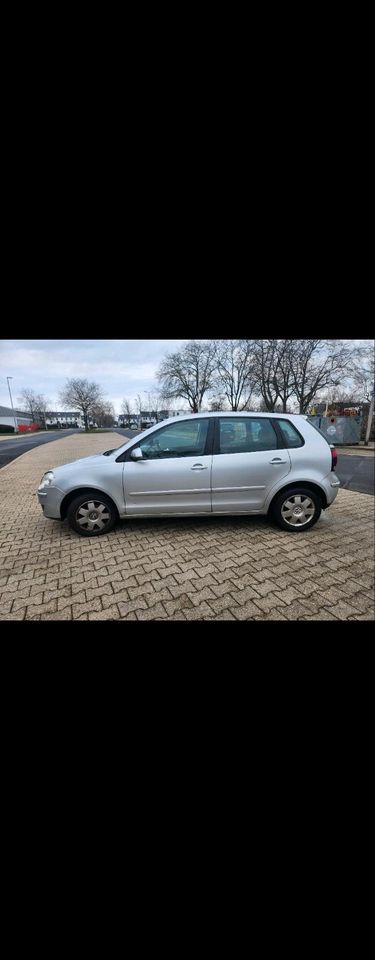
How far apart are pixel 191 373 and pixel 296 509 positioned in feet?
6.46

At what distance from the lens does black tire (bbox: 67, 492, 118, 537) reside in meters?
3.01

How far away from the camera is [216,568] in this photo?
2672 mm

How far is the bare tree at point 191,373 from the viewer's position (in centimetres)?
187

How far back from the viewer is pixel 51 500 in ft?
9.66

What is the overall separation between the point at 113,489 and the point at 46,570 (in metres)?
0.94

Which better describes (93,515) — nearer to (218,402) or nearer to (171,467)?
(171,467)

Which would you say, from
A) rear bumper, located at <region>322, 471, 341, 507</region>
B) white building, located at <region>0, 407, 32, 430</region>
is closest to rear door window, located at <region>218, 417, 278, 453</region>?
rear bumper, located at <region>322, 471, 341, 507</region>

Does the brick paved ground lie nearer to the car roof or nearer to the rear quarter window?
the car roof

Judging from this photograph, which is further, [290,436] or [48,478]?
[290,436]

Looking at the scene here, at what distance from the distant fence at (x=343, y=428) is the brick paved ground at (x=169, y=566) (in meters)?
1.32

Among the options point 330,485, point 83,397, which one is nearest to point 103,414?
point 83,397

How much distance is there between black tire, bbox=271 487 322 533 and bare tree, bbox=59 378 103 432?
6.88 feet
